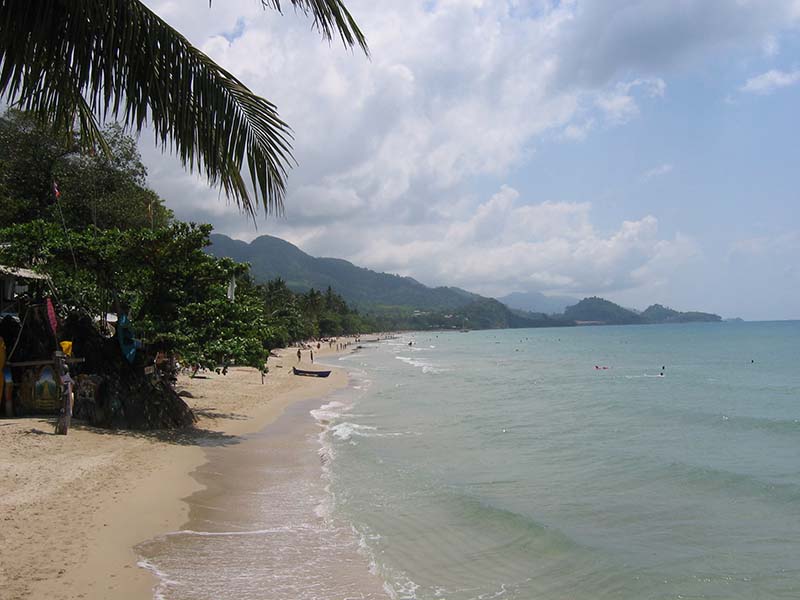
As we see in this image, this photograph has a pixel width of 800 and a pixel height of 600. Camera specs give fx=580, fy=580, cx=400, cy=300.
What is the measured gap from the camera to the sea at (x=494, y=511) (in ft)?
20.8

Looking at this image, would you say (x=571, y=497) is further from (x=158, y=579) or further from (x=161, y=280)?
(x=161, y=280)

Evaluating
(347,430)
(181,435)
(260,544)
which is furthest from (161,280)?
(260,544)

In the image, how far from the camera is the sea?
6.33m

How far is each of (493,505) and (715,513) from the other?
11.7 feet

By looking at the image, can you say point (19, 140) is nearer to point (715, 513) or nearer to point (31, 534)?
point (31, 534)

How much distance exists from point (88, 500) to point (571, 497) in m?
7.55

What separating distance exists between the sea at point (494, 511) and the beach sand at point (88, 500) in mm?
398

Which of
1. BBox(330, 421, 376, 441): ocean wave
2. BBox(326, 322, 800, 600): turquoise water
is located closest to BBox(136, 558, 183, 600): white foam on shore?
BBox(326, 322, 800, 600): turquoise water

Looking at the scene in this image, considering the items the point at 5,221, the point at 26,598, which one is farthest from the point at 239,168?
the point at 5,221

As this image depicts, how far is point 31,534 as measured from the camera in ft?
20.8

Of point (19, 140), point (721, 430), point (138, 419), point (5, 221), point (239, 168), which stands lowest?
point (721, 430)

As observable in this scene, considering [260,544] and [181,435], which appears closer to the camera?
[260,544]

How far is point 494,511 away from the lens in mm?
8953

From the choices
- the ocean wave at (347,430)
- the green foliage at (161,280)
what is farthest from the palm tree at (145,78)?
the ocean wave at (347,430)
